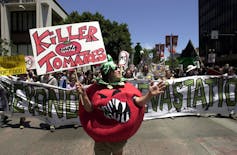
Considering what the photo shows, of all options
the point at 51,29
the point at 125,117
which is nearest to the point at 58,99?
the point at 51,29

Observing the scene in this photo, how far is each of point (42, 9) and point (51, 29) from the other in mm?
33382

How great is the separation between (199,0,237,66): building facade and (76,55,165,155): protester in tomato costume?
5593cm

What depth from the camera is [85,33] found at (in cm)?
568

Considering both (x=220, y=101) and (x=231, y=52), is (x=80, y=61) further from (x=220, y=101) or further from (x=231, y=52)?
(x=231, y=52)

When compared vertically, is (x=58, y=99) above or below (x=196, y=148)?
above

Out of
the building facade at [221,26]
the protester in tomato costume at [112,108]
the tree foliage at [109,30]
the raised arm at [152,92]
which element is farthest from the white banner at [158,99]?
the building facade at [221,26]

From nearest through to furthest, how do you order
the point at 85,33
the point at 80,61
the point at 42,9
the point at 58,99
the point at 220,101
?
the point at 80,61 < the point at 85,33 < the point at 58,99 < the point at 220,101 < the point at 42,9

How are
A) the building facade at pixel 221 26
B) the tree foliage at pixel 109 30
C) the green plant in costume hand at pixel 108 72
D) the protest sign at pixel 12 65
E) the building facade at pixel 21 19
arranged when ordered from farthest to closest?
the building facade at pixel 221 26 < the tree foliage at pixel 109 30 < the building facade at pixel 21 19 < the protest sign at pixel 12 65 < the green plant in costume hand at pixel 108 72

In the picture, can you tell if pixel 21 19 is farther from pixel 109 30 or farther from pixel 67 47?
pixel 67 47

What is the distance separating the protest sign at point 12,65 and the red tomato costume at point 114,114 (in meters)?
6.71

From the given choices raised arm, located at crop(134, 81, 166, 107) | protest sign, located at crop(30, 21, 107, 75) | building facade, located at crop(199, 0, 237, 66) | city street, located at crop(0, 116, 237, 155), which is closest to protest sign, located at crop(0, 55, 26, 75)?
city street, located at crop(0, 116, 237, 155)

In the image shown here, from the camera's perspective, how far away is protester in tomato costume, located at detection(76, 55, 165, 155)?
380 centimetres

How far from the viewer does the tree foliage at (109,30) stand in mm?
43188

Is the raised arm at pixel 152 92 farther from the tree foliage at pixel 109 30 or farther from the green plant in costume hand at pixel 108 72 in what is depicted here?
the tree foliage at pixel 109 30
